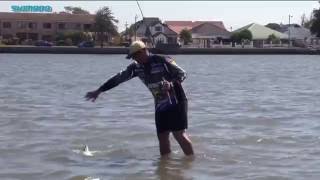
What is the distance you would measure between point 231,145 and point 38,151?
299cm

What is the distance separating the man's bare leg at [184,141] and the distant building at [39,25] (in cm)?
10941

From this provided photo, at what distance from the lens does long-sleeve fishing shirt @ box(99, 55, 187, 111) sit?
8.73m

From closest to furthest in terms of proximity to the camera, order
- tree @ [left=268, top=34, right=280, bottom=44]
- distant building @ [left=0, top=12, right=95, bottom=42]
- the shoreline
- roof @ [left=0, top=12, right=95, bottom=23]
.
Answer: the shoreline → tree @ [left=268, top=34, right=280, bottom=44] → distant building @ [left=0, top=12, right=95, bottom=42] → roof @ [left=0, top=12, right=95, bottom=23]

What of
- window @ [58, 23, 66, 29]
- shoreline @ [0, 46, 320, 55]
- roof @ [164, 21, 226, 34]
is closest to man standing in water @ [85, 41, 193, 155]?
shoreline @ [0, 46, 320, 55]

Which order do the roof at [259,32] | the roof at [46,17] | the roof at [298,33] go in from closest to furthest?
1. the roof at [259,32]
2. the roof at [298,33]
3. the roof at [46,17]

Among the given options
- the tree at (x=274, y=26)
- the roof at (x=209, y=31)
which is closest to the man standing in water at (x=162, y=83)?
the roof at (x=209, y=31)

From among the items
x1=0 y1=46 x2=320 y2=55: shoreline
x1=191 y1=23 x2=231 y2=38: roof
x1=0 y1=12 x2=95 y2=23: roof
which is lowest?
x1=0 y1=46 x2=320 y2=55: shoreline

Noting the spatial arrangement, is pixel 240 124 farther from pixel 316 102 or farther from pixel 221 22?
pixel 221 22

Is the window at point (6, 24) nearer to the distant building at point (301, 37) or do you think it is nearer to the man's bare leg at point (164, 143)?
the distant building at point (301, 37)

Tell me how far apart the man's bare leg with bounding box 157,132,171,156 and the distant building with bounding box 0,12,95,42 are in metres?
109

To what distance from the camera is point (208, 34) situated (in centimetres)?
12212

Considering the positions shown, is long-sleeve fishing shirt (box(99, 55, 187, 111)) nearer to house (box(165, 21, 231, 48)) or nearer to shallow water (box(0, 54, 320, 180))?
shallow water (box(0, 54, 320, 180))

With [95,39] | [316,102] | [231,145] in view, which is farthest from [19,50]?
[231,145]

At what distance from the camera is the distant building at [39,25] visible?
118 metres
